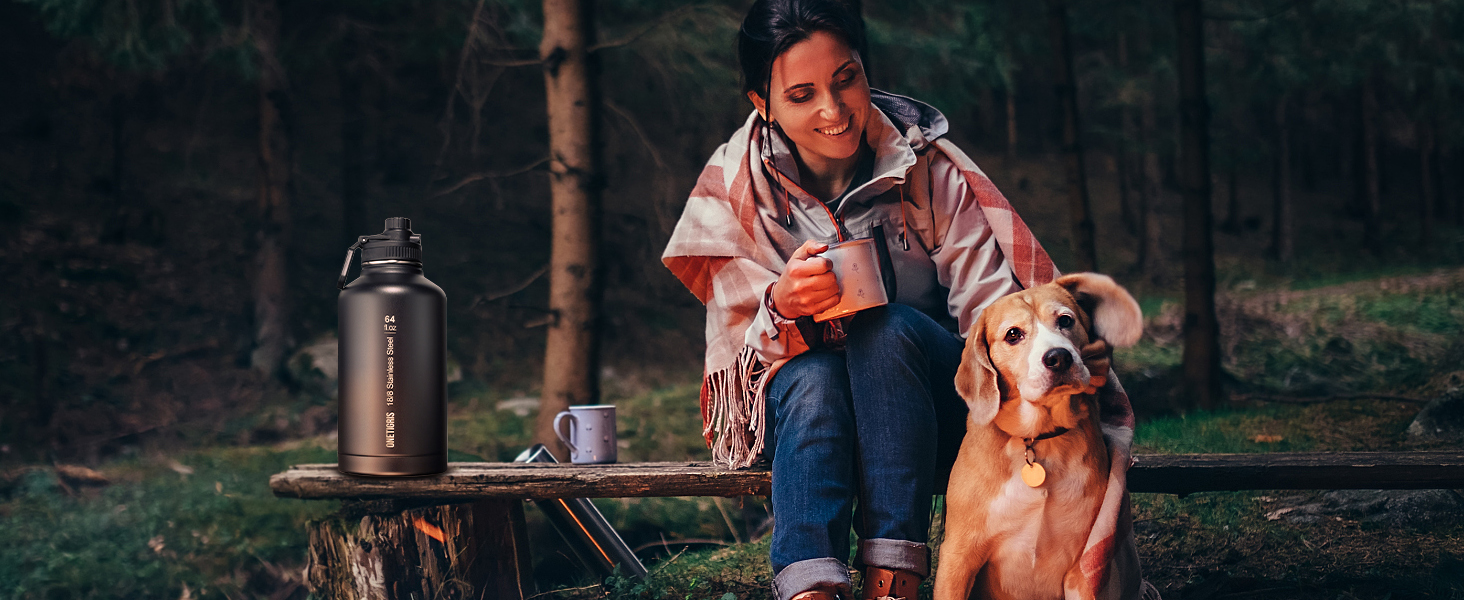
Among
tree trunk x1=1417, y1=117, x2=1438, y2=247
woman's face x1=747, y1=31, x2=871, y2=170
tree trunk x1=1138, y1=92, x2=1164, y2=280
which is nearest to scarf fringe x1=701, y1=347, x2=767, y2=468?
woman's face x1=747, y1=31, x2=871, y2=170

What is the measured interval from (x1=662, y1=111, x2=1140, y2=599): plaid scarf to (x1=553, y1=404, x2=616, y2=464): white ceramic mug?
1.45 feet

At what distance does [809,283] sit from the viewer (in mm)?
1924

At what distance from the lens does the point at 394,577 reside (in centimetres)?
260

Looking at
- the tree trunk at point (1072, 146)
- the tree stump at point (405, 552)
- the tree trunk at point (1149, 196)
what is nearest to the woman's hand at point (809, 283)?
the tree stump at point (405, 552)

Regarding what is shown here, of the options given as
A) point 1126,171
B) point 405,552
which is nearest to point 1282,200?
point 1126,171

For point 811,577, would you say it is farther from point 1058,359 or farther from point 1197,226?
point 1197,226

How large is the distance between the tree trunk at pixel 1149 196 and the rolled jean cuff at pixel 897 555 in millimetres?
12111

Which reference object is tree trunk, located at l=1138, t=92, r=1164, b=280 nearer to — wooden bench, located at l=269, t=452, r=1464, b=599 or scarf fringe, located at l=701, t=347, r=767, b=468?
wooden bench, located at l=269, t=452, r=1464, b=599

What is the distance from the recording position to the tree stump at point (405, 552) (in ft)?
8.48

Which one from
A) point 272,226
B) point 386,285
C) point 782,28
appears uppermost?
point 272,226

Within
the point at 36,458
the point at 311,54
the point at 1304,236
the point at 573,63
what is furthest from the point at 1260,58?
the point at 36,458

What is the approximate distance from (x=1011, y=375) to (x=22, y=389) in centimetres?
766

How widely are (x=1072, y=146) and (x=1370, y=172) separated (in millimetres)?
11278

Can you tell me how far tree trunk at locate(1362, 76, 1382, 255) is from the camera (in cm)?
1333
